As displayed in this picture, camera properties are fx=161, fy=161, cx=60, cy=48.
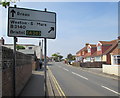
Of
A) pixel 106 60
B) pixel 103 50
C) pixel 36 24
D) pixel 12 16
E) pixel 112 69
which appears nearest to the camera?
pixel 12 16

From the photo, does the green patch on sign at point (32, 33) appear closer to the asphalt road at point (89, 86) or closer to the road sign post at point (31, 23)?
the road sign post at point (31, 23)

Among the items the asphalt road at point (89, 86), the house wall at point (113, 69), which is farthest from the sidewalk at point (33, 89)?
the house wall at point (113, 69)

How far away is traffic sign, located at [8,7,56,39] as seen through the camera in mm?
4816

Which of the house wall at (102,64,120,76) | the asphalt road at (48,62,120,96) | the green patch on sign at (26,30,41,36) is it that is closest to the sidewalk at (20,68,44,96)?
the asphalt road at (48,62,120,96)

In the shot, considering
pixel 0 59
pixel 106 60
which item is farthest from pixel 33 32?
pixel 106 60

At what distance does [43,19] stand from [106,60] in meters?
38.6

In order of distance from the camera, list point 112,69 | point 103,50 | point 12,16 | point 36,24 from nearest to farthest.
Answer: point 12,16 → point 36,24 → point 112,69 → point 103,50

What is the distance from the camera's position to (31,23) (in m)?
5.06

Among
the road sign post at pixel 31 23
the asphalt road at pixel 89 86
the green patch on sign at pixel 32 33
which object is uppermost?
the road sign post at pixel 31 23

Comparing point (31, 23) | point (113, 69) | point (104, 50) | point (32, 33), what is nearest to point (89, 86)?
point (32, 33)

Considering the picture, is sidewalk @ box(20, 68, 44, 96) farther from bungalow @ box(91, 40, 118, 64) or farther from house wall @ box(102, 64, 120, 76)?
bungalow @ box(91, 40, 118, 64)

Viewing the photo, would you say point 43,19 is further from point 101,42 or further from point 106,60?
point 101,42

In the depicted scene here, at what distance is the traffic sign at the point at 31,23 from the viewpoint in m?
4.82

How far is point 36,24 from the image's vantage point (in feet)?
16.8
